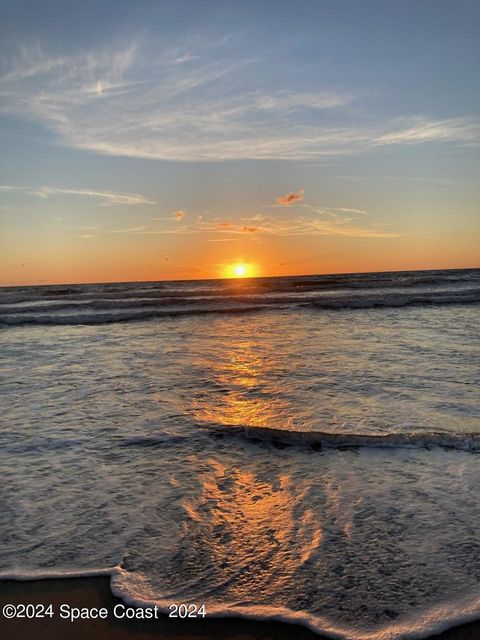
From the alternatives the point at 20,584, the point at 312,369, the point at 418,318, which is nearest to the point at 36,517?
the point at 20,584

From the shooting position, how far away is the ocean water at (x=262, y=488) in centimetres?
269

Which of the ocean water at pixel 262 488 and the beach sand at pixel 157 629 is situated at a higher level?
the ocean water at pixel 262 488

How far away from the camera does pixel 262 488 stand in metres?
3.91

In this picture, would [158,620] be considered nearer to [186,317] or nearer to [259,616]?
[259,616]

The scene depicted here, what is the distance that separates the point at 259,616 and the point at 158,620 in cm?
57

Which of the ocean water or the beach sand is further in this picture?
the ocean water

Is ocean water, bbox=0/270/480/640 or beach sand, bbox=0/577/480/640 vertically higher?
ocean water, bbox=0/270/480/640

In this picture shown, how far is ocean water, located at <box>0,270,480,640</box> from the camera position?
2691mm

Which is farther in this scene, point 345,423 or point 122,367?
point 122,367

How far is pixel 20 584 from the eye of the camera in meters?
2.82

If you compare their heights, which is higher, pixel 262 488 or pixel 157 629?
pixel 262 488

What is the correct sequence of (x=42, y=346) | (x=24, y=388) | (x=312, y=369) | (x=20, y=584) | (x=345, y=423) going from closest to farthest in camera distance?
(x=20, y=584) → (x=345, y=423) → (x=24, y=388) → (x=312, y=369) → (x=42, y=346)

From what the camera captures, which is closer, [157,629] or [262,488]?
[157,629]

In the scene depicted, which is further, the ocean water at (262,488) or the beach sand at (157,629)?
the ocean water at (262,488)
